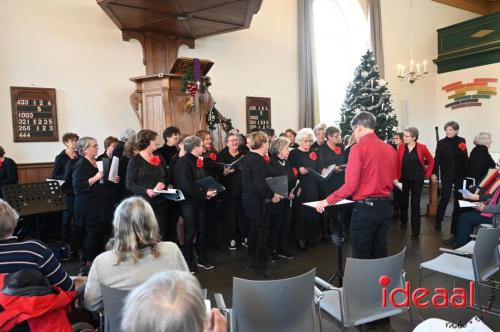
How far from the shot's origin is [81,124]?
6.68 m

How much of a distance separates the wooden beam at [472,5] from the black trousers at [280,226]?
37.3ft

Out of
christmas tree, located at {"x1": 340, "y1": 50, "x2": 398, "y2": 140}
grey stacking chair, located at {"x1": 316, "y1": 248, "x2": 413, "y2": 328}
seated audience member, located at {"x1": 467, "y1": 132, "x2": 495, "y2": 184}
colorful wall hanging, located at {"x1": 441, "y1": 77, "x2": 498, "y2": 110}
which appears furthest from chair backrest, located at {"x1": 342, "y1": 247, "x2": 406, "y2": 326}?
colorful wall hanging, located at {"x1": 441, "y1": 77, "x2": 498, "y2": 110}

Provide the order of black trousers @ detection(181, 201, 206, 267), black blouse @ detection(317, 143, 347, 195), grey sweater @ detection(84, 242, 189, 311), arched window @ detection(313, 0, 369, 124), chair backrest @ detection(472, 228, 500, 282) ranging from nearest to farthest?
grey sweater @ detection(84, 242, 189, 311) → chair backrest @ detection(472, 228, 500, 282) → black trousers @ detection(181, 201, 206, 267) → black blouse @ detection(317, 143, 347, 195) → arched window @ detection(313, 0, 369, 124)

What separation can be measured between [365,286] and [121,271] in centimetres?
149

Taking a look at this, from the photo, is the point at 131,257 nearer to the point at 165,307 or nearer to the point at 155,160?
the point at 165,307

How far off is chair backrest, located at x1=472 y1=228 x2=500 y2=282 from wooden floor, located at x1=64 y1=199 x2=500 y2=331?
18.2 inches

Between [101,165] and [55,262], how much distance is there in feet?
8.06

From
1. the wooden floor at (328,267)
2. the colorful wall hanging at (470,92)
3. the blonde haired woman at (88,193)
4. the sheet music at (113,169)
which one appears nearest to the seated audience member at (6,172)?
the wooden floor at (328,267)

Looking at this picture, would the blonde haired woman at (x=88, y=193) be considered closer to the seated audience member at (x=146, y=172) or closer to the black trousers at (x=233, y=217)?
the seated audience member at (x=146, y=172)

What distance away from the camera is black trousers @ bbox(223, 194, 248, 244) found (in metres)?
5.42

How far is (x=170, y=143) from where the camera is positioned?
505 cm

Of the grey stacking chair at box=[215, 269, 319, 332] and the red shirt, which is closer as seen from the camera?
the grey stacking chair at box=[215, 269, 319, 332]

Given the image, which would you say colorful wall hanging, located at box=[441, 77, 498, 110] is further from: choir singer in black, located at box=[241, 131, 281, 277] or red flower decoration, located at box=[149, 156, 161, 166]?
red flower decoration, located at box=[149, 156, 161, 166]

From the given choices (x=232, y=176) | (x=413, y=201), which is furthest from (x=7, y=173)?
→ (x=413, y=201)
